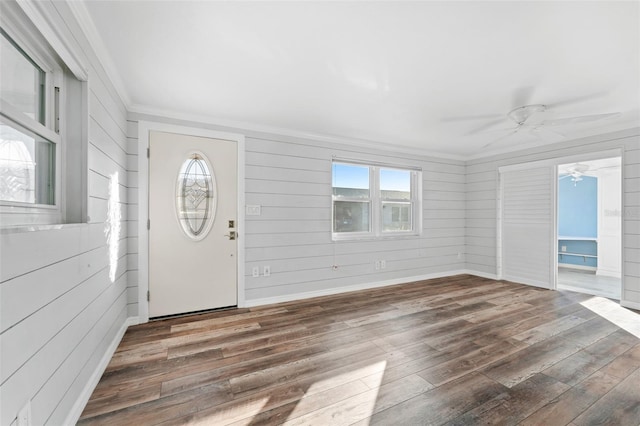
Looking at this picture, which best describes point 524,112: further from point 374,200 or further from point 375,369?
point 375,369

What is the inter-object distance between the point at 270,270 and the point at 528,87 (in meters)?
3.43

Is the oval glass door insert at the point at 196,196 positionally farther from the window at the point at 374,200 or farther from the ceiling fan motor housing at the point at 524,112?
the ceiling fan motor housing at the point at 524,112

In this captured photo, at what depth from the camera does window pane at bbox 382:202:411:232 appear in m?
4.88

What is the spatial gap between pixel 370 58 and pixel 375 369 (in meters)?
2.39

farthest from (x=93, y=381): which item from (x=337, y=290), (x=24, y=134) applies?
(x=337, y=290)

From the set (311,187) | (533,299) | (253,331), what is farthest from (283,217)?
(533,299)

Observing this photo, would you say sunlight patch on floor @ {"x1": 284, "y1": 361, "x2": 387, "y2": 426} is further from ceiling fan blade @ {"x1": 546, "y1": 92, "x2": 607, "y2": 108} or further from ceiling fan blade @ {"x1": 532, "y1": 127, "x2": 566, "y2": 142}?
ceiling fan blade @ {"x1": 532, "y1": 127, "x2": 566, "y2": 142}

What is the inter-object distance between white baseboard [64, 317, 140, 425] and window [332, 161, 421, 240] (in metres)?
2.83

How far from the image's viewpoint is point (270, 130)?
381cm

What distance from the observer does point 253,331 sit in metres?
2.88

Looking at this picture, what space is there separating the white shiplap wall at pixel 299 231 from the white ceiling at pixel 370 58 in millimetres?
573

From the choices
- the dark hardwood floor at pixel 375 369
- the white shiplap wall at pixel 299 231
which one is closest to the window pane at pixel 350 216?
the white shiplap wall at pixel 299 231

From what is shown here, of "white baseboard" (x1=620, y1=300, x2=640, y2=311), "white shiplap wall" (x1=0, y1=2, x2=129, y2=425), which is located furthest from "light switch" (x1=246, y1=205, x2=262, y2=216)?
"white baseboard" (x1=620, y1=300, x2=640, y2=311)

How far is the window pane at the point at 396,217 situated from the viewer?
16.0ft
